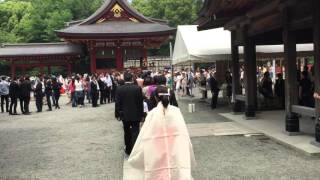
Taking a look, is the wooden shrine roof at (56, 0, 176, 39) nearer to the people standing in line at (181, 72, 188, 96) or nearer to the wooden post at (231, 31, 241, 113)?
the people standing in line at (181, 72, 188, 96)

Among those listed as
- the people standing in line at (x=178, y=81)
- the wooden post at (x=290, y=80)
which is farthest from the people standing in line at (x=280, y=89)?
the people standing in line at (x=178, y=81)

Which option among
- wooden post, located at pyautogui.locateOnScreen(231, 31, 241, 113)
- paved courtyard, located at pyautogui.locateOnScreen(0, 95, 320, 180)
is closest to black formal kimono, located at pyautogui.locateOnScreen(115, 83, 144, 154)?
paved courtyard, located at pyautogui.locateOnScreen(0, 95, 320, 180)

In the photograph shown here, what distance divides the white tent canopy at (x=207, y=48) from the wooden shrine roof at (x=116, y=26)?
1093 cm

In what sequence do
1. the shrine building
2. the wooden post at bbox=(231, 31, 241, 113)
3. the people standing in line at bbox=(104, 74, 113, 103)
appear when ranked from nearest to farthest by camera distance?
the wooden post at bbox=(231, 31, 241, 113), the people standing in line at bbox=(104, 74, 113, 103), the shrine building

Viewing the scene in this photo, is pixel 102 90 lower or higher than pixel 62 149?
higher

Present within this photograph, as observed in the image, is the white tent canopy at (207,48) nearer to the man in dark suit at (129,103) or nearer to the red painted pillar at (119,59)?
the man in dark suit at (129,103)

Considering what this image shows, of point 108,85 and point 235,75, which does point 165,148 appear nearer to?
point 235,75

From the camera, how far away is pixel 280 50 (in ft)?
74.2

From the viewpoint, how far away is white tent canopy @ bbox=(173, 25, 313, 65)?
67.0 ft

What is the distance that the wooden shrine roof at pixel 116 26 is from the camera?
34.3 metres

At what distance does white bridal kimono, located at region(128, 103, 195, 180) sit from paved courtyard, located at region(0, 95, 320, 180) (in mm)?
1766

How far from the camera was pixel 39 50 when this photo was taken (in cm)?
3853

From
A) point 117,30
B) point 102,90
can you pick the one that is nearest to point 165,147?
point 102,90

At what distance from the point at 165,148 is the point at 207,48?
15068mm
